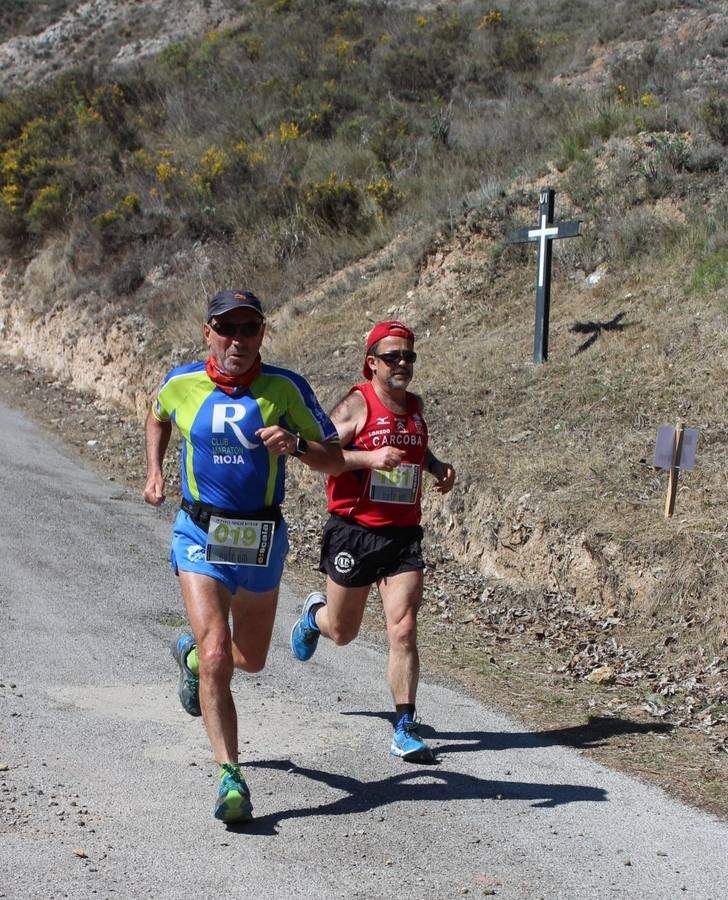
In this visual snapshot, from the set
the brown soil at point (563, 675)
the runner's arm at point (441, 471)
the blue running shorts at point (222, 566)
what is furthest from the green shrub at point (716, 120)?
the blue running shorts at point (222, 566)

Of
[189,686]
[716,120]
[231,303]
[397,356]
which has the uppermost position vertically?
[716,120]

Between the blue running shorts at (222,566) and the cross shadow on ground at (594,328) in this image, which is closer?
the blue running shorts at (222,566)

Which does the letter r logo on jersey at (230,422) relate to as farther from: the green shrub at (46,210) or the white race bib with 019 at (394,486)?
the green shrub at (46,210)

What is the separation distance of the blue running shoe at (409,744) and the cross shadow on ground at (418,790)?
62mm

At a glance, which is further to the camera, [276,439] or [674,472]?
[674,472]

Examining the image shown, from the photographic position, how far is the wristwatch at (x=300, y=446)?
4918 millimetres

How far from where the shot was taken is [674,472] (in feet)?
27.2

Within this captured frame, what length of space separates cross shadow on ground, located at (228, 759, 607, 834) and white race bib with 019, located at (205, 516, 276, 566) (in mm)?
1099

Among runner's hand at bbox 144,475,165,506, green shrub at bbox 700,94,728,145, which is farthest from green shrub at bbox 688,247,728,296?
runner's hand at bbox 144,475,165,506

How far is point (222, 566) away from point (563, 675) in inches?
132

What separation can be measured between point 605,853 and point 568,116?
631 inches

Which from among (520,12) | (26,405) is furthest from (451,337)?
(520,12)

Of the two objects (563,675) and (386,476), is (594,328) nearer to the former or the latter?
(563,675)

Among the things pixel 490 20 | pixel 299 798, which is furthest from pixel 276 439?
pixel 490 20
